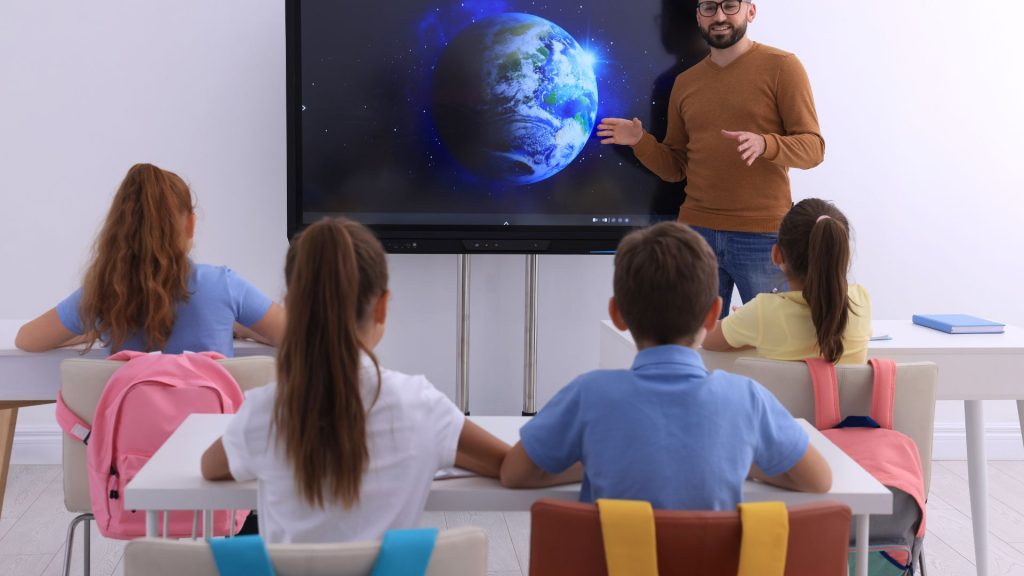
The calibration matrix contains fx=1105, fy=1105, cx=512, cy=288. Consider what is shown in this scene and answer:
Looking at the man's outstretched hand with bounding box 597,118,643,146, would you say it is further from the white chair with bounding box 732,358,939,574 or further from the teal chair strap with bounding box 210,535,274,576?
the teal chair strap with bounding box 210,535,274,576

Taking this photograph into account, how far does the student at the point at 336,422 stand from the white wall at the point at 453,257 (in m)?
2.70

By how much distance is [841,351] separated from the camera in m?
2.42

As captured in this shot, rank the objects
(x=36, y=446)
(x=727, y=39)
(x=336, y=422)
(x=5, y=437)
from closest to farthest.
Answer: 1. (x=336, y=422)
2. (x=5, y=437)
3. (x=727, y=39)
4. (x=36, y=446)

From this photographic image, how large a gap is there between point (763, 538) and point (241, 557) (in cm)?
67

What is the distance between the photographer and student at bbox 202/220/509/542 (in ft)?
5.24

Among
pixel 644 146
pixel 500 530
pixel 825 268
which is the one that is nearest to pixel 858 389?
pixel 825 268

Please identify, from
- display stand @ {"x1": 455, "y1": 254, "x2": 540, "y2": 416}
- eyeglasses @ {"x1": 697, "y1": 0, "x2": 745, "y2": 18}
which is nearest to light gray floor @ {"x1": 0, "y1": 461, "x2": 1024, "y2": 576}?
display stand @ {"x1": 455, "y1": 254, "x2": 540, "y2": 416}

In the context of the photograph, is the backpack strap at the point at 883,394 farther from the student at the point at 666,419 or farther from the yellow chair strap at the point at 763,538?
the yellow chair strap at the point at 763,538

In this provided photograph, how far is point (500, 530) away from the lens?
369 cm

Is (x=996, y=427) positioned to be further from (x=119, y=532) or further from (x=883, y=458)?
(x=119, y=532)

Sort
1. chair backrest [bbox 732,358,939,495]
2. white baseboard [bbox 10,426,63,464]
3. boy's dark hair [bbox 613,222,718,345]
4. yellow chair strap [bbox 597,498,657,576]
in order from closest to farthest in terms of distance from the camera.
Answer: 1. yellow chair strap [bbox 597,498,657,576]
2. boy's dark hair [bbox 613,222,718,345]
3. chair backrest [bbox 732,358,939,495]
4. white baseboard [bbox 10,426,63,464]

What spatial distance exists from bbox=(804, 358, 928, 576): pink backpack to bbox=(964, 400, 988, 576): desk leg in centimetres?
87

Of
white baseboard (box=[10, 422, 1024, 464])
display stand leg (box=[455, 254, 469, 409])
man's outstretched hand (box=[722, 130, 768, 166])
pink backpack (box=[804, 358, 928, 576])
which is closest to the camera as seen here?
pink backpack (box=[804, 358, 928, 576])

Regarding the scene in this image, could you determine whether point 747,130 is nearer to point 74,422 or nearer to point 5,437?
point 74,422
